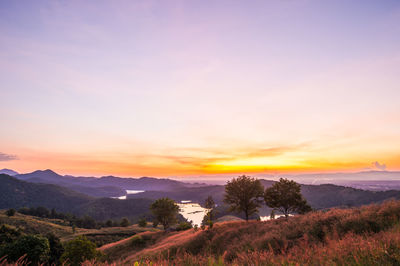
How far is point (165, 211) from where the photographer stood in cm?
6309

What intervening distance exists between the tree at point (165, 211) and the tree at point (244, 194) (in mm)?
25797

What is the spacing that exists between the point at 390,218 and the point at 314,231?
3.90 m

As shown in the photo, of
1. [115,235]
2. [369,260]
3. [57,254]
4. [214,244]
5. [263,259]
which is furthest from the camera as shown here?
[115,235]

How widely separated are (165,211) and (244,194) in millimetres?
30541

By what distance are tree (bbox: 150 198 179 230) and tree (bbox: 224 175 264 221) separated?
25.8 m

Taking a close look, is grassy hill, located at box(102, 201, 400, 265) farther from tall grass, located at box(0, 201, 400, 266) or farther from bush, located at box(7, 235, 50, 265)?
bush, located at box(7, 235, 50, 265)

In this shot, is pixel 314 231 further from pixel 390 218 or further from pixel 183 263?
pixel 183 263

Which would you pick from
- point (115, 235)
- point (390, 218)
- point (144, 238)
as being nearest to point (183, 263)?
point (390, 218)

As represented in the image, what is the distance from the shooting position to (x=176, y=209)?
211 feet

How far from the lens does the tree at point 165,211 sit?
63.0 m

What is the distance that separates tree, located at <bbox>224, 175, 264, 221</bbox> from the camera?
4406cm

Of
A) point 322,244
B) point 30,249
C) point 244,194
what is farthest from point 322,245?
point 244,194

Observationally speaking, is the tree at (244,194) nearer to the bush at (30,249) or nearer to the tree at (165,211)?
the tree at (165,211)

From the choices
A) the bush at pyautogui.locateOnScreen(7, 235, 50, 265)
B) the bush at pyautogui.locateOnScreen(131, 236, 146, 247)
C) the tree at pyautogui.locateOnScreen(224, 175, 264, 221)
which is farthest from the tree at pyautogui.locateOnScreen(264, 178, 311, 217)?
the bush at pyautogui.locateOnScreen(7, 235, 50, 265)
